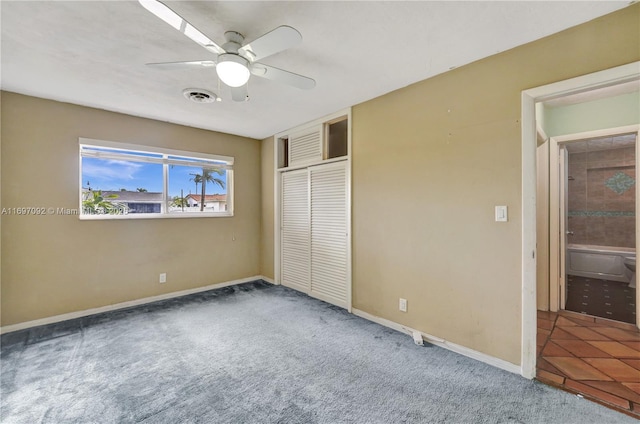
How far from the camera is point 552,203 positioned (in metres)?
3.33

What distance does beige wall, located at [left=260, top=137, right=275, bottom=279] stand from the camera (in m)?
4.60

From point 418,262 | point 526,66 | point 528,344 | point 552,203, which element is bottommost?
point 528,344

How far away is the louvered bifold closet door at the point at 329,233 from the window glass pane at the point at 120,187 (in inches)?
86.9

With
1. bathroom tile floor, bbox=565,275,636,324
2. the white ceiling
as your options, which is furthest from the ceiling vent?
bathroom tile floor, bbox=565,275,636,324

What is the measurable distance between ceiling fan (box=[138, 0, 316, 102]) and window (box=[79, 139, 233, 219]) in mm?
2212

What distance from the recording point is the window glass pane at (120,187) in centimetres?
330

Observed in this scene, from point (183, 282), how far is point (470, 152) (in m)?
3.98

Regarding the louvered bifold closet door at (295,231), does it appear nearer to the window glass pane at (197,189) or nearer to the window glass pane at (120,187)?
the window glass pane at (197,189)

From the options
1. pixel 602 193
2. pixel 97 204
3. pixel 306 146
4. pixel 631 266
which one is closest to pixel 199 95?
pixel 306 146

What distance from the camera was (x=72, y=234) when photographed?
3.13m

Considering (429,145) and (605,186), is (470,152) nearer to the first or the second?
(429,145)

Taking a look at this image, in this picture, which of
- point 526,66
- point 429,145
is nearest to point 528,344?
point 429,145

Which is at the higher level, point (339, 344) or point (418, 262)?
point (418, 262)

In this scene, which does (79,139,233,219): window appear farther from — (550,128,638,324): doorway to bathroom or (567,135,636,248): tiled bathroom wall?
(567,135,636,248): tiled bathroom wall
